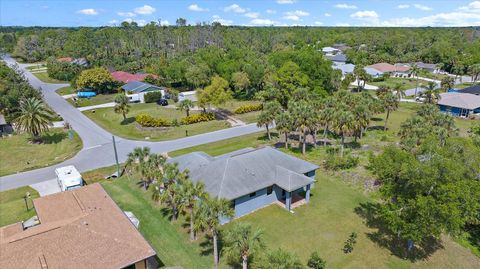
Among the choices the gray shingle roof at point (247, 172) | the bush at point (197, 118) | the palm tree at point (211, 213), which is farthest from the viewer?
the bush at point (197, 118)

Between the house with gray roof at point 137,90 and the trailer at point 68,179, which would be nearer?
the trailer at point 68,179

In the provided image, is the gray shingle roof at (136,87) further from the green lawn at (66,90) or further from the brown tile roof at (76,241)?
the brown tile roof at (76,241)

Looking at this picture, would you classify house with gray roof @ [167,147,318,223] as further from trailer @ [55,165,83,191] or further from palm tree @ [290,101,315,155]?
trailer @ [55,165,83,191]

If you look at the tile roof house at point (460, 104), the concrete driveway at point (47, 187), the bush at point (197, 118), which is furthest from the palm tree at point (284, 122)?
the tile roof house at point (460, 104)

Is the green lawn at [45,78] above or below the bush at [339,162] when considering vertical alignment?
above

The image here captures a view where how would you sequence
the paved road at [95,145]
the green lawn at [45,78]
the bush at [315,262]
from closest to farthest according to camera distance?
1. the bush at [315,262]
2. the paved road at [95,145]
3. the green lawn at [45,78]

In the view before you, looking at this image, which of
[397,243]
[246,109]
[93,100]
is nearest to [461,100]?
[246,109]

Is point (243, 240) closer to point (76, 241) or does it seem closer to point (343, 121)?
point (76, 241)

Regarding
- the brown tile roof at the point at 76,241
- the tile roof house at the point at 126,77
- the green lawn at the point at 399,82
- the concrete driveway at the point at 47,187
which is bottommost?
the concrete driveway at the point at 47,187
